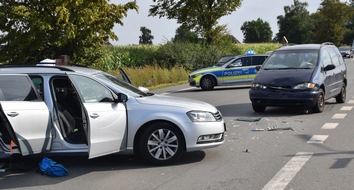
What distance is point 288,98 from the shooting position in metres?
12.3

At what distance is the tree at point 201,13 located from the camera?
40.8 m

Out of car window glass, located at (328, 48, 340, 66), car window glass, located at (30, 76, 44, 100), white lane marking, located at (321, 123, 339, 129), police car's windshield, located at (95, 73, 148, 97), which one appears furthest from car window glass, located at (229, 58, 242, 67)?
car window glass, located at (30, 76, 44, 100)

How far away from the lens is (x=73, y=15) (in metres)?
20.7

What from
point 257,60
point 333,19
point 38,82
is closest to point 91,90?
point 38,82

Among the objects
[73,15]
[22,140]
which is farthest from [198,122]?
[73,15]

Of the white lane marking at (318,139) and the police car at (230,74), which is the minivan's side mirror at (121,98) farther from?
the police car at (230,74)

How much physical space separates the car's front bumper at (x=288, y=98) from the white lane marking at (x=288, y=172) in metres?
4.40

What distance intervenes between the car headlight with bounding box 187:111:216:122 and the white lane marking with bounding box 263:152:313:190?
1.29m

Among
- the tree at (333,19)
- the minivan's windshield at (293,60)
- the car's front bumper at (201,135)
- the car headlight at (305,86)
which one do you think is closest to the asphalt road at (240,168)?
the car's front bumper at (201,135)

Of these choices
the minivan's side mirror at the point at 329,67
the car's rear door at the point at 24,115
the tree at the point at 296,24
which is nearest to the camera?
the car's rear door at the point at 24,115

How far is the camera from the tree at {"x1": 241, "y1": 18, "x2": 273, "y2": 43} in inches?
5669

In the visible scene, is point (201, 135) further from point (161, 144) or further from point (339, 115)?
point (339, 115)

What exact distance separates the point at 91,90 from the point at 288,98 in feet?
20.5

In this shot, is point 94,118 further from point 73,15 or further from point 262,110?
point 73,15
